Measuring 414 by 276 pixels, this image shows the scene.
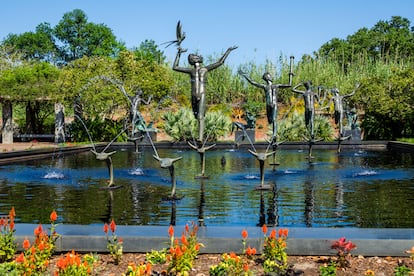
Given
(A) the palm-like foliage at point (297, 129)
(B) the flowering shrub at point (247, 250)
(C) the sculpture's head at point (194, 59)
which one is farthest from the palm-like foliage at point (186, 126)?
(B) the flowering shrub at point (247, 250)

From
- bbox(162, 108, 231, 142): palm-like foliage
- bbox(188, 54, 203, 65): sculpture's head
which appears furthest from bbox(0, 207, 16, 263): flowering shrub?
bbox(162, 108, 231, 142): palm-like foliage

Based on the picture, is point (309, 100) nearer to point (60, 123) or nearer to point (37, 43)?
point (60, 123)

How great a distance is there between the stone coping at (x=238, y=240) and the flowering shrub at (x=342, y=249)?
0.30 m

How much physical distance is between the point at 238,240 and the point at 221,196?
14.5 ft

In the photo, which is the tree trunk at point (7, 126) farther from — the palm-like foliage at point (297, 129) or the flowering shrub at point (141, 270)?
the flowering shrub at point (141, 270)

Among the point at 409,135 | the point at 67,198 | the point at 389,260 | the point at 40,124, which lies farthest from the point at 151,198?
the point at 40,124

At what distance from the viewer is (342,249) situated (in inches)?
189

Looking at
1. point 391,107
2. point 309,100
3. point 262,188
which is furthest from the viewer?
point 391,107

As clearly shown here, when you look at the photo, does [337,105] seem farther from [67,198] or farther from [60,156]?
[67,198]

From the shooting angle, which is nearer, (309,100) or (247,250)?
(247,250)

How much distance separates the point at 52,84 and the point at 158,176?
18.7 meters

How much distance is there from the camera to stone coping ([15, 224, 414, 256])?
17.1 ft

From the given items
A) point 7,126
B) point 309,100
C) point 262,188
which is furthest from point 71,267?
point 7,126

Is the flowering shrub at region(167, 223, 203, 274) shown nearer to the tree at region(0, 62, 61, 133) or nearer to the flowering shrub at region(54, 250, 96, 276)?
the flowering shrub at region(54, 250, 96, 276)
